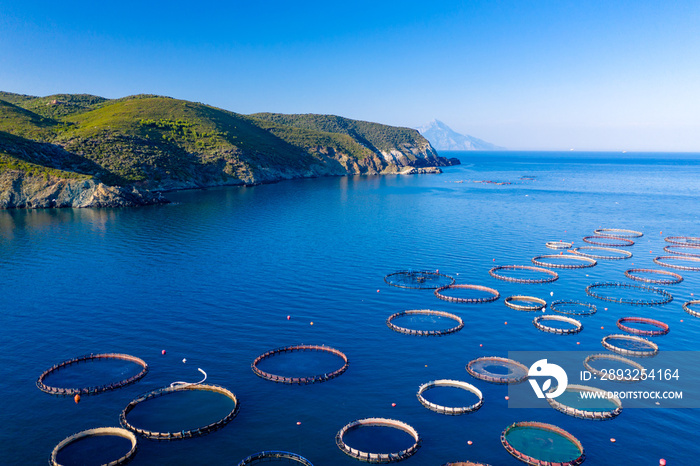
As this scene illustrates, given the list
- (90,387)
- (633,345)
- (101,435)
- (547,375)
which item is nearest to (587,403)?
(547,375)

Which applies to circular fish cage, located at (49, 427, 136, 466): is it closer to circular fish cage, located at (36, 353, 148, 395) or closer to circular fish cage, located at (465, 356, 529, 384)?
circular fish cage, located at (36, 353, 148, 395)

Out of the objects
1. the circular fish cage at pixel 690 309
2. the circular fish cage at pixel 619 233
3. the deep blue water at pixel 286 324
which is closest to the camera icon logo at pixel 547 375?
the deep blue water at pixel 286 324

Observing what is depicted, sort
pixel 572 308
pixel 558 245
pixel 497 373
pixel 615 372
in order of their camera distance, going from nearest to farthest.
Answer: pixel 497 373
pixel 615 372
pixel 572 308
pixel 558 245

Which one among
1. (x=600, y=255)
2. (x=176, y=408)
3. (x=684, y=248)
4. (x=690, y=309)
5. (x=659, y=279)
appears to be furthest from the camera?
(x=684, y=248)

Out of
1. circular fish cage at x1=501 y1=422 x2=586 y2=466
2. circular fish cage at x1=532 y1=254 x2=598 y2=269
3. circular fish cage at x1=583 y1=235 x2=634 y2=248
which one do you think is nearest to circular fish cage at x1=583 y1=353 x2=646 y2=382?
circular fish cage at x1=501 y1=422 x2=586 y2=466

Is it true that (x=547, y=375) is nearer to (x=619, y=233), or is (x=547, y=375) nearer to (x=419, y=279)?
(x=419, y=279)

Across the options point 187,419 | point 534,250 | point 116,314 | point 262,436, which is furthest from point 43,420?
point 534,250

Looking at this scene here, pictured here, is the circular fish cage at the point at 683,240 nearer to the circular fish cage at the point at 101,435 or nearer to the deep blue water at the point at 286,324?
the deep blue water at the point at 286,324
